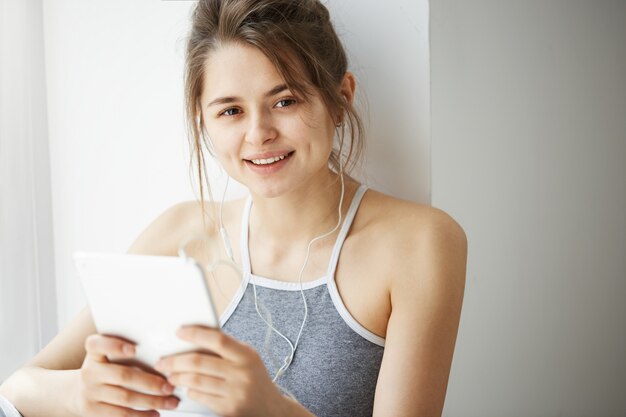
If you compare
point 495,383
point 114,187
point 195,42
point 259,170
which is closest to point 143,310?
point 259,170

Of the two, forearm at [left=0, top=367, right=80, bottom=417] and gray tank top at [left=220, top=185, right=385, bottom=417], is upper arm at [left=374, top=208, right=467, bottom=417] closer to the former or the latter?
gray tank top at [left=220, top=185, right=385, bottom=417]

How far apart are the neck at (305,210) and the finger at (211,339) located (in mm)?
572

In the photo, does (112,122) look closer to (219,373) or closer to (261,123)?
(261,123)

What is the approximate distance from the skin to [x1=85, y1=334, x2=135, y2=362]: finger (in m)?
0.07

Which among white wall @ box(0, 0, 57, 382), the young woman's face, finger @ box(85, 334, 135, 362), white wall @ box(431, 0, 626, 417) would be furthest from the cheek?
white wall @ box(431, 0, 626, 417)

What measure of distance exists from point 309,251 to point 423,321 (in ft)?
0.99

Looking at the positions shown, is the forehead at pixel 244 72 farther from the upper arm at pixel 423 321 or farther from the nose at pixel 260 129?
the upper arm at pixel 423 321

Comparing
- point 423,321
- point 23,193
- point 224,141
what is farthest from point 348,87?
point 23,193

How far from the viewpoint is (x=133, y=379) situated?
893 mm

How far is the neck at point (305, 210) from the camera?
4.53ft

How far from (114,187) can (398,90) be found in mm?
808

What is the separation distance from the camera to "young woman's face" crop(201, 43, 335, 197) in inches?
48.0

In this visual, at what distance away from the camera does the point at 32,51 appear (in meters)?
1.77

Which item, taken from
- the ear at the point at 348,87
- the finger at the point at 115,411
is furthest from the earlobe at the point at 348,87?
the finger at the point at 115,411
